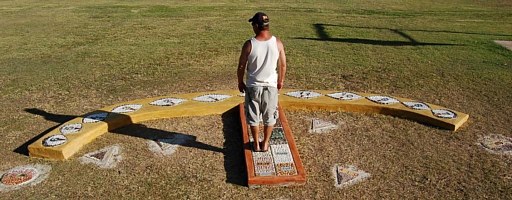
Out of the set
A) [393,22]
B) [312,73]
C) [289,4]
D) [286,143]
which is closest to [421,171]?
[286,143]

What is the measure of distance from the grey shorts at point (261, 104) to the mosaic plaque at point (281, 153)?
36 centimetres

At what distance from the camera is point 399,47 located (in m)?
9.81

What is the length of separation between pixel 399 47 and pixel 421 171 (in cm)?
591

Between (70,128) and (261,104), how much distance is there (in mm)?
2349

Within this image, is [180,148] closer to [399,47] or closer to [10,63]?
[10,63]

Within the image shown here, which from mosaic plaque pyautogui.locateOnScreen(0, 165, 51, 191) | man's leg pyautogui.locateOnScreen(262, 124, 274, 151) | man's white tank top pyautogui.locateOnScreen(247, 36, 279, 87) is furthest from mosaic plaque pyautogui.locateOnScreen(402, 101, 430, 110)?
mosaic plaque pyautogui.locateOnScreen(0, 165, 51, 191)

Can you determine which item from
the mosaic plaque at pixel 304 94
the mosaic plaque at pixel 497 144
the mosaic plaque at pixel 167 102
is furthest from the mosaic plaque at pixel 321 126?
the mosaic plaque at pixel 167 102

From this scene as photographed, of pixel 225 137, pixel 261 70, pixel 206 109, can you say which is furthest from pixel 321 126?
pixel 261 70

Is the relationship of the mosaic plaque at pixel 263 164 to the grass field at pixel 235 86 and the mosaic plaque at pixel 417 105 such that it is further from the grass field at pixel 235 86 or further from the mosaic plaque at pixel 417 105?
the mosaic plaque at pixel 417 105

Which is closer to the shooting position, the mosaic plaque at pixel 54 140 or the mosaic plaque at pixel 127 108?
the mosaic plaque at pixel 54 140

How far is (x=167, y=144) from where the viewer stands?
4988 millimetres

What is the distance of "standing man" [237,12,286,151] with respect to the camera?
3936 mm

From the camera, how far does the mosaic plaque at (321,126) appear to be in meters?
5.32

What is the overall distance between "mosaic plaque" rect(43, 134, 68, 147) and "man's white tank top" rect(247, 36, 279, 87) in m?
2.16
